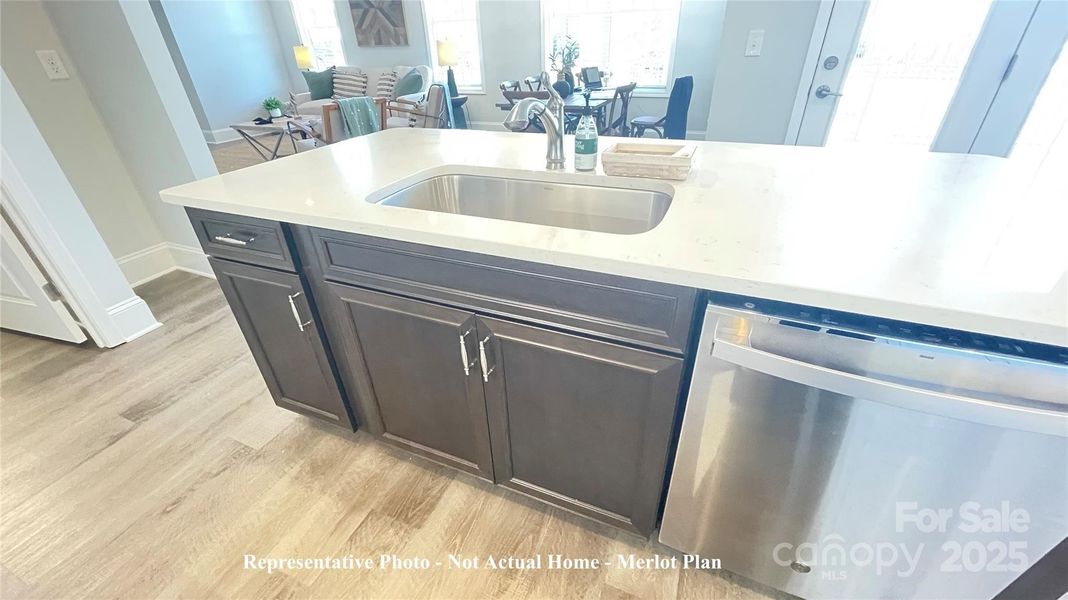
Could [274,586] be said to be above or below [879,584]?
below

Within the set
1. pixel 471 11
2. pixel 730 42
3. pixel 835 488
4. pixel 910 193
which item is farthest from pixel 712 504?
pixel 471 11

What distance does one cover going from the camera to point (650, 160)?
1151 millimetres

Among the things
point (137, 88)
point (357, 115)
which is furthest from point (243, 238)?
point (357, 115)

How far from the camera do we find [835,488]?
84cm

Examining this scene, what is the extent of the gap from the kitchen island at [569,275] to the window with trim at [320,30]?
22.6ft

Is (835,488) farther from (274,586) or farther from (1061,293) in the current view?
(274,586)

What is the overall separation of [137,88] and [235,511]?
2238 mm

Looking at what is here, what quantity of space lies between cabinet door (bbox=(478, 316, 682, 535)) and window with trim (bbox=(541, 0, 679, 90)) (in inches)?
197

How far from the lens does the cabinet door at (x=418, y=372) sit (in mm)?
1081

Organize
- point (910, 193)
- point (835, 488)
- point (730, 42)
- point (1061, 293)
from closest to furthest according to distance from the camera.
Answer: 1. point (1061, 293)
2. point (835, 488)
3. point (910, 193)
4. point (730, 42)

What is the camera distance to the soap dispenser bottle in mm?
1265

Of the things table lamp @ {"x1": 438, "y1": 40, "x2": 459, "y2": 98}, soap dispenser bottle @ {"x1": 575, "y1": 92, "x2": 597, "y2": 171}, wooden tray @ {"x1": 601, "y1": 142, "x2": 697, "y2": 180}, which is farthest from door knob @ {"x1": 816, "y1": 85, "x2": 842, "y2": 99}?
table lamp @ {"x1": 438, "y1": 40, "x2": 459, "y2": 98}

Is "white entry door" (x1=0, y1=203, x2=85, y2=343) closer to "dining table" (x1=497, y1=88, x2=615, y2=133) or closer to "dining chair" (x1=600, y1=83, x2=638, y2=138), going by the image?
"dining table" (x1=497, y1=88, x2=615, y2=133)

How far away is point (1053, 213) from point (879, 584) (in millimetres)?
845
